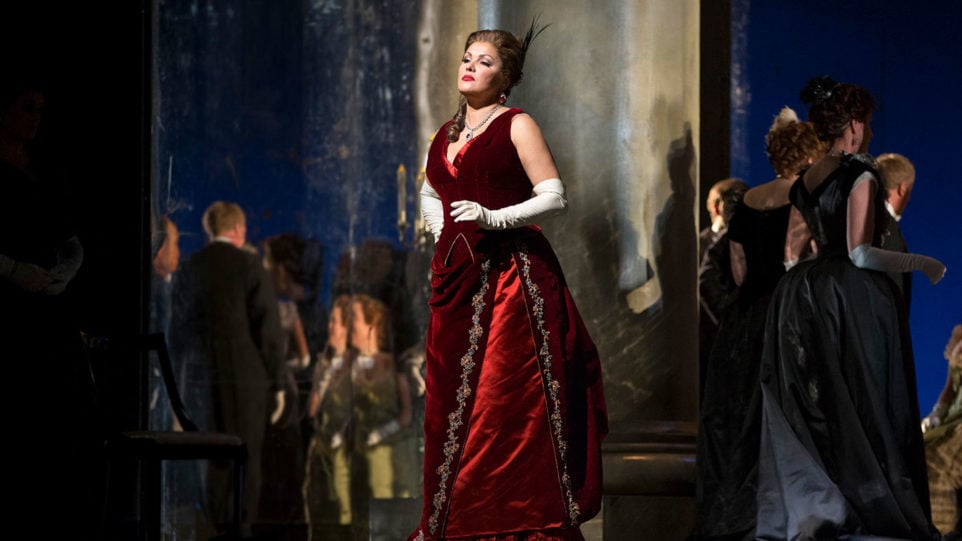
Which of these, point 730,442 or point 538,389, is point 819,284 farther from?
point 538,389

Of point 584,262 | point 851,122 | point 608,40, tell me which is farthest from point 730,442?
point 608,40

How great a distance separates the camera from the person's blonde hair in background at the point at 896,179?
5613mm

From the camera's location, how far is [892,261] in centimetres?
439

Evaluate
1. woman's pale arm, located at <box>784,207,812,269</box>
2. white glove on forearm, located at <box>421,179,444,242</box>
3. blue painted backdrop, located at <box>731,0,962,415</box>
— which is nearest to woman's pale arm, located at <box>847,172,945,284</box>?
woman's pale arm, located at <box>784,207,812,269</box>

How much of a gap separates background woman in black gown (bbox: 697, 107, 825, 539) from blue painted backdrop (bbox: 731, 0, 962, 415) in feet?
2.99

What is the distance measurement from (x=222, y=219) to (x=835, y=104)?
257 centimetres

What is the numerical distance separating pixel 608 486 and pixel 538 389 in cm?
123

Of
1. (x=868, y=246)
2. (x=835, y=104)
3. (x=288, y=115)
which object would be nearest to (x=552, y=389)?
(x=868, y=246)

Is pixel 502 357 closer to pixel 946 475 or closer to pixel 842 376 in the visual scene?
pixel 842 376

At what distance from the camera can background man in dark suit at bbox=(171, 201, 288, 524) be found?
572 centimetres

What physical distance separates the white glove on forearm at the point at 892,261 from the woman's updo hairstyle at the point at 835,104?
432mm

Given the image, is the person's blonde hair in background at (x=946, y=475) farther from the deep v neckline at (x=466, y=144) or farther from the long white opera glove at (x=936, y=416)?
the deep v neckline at (x=466, y=144)

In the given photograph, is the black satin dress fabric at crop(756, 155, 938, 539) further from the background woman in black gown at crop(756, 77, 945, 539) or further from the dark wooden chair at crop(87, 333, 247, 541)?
the dark wooden chair at crop(87, 333, 247, 541)

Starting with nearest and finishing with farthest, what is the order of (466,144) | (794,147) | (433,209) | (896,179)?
Answer: (466,144) < (433,209) < (794,147) < (896,179)
